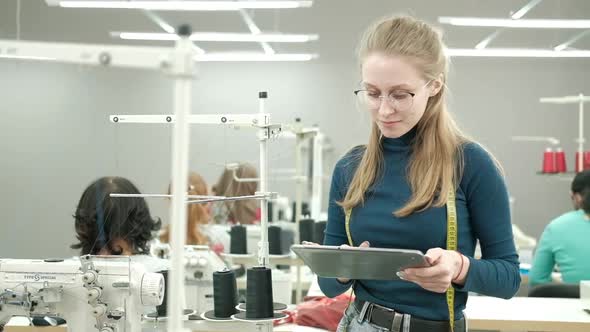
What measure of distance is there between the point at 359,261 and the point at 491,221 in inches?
9.4

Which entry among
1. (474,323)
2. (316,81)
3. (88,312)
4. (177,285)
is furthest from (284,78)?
(177,285)

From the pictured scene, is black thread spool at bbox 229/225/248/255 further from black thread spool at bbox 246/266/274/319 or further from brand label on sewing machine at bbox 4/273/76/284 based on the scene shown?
brand label on sewing machine at bbox 4/273/76/284

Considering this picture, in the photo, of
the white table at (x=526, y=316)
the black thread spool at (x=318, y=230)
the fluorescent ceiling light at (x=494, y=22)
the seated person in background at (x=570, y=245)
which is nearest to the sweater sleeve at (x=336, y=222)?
the white table at (x=526, y=316)

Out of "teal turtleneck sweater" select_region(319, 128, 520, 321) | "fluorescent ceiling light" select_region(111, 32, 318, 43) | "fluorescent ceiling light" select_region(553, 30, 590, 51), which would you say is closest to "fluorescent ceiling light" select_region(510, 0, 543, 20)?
"fluorescent ceiling light" select_region(553, 30, 590, 51)

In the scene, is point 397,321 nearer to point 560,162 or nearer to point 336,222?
point 336,222

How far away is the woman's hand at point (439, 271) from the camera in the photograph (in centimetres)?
106

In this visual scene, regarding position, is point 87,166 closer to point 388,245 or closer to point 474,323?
point 388,245

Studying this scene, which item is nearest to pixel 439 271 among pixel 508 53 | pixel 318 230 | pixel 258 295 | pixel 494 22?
pixel 258 295

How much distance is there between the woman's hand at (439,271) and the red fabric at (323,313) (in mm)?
1126

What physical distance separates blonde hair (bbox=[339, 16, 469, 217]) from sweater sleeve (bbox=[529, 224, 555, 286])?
2.43 meters

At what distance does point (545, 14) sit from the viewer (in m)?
4.66

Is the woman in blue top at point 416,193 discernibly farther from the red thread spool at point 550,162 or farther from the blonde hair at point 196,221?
the red thread spool at point 550,162

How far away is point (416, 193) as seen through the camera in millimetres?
1177

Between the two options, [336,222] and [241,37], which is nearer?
[336,222]
